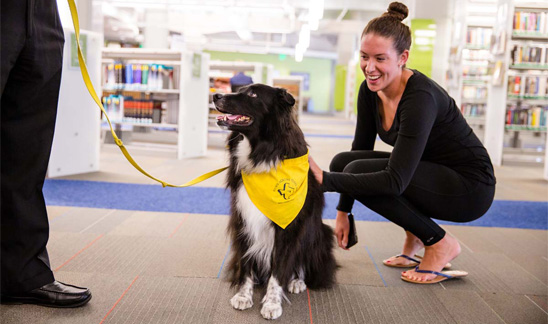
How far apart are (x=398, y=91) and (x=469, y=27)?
25.9 feet

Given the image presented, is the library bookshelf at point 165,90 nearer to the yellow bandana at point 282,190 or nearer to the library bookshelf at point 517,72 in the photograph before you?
the library bookshelf at point 517,72

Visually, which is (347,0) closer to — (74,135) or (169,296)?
(74,135)

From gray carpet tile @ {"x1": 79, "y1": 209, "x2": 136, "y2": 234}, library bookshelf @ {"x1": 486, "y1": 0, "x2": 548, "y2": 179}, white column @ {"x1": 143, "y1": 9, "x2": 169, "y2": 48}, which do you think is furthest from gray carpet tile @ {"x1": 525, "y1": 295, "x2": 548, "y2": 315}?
white column @ {"x1": 143, "y1": 9, "x2": 169, "y2": 48}

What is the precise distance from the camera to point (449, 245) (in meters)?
2.34

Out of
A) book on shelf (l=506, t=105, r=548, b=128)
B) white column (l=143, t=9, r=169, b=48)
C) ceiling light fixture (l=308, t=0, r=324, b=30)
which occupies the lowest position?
book on shelf (l=506, t=105, r=548, b=128)

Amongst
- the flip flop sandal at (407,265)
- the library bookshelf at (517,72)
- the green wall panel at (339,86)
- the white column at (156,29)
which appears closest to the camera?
the flip flop sandal at (407,265)

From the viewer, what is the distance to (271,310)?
1841 millimetres

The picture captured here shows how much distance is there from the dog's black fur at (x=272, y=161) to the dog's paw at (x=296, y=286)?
2.6 inches

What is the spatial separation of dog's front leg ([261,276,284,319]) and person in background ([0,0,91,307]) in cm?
82

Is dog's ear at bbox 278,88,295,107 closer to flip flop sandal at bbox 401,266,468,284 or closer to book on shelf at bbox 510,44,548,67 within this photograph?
flip flop sandal at bbox 401,266,468,284

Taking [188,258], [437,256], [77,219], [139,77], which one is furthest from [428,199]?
[139,77]

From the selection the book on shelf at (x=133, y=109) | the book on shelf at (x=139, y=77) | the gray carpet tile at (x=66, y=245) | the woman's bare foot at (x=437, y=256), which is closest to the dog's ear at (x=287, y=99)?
the woman's bare foot at (x=437, y=256)

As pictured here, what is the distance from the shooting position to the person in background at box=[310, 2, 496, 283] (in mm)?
2029

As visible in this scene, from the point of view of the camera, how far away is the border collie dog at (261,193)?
1.92 metres
